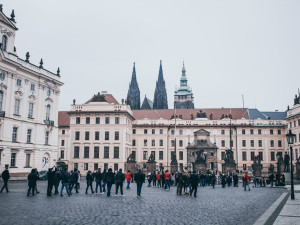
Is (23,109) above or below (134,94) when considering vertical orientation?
below

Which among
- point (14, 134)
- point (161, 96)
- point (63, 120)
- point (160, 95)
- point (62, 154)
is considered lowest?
point (62, 154)

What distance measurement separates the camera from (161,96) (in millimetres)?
126438

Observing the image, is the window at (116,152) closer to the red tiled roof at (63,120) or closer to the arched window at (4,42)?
the red tiled roof at (63,120)

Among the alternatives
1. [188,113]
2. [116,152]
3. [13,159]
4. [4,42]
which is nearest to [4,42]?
[4,42]

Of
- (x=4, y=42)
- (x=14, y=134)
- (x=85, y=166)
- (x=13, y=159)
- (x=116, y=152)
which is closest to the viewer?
(x=13, y=159)

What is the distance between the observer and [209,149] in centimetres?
6775

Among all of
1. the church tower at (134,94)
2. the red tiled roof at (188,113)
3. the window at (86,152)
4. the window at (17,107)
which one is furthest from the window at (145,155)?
the church tower at (134,94)

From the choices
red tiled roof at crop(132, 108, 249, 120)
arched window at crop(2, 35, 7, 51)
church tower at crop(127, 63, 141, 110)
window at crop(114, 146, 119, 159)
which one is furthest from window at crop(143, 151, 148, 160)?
church tower at crop(127, 63, 141, 110)

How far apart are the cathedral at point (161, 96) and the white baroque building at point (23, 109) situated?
74.2 m

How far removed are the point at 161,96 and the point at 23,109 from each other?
8954 centimetres

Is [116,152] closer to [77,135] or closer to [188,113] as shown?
[77,135]

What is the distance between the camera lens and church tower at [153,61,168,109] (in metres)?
125

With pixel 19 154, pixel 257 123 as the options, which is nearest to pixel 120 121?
pixel 19 154

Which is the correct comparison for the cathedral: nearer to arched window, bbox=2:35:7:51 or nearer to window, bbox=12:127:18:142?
window, bbox=12:127:18:142
